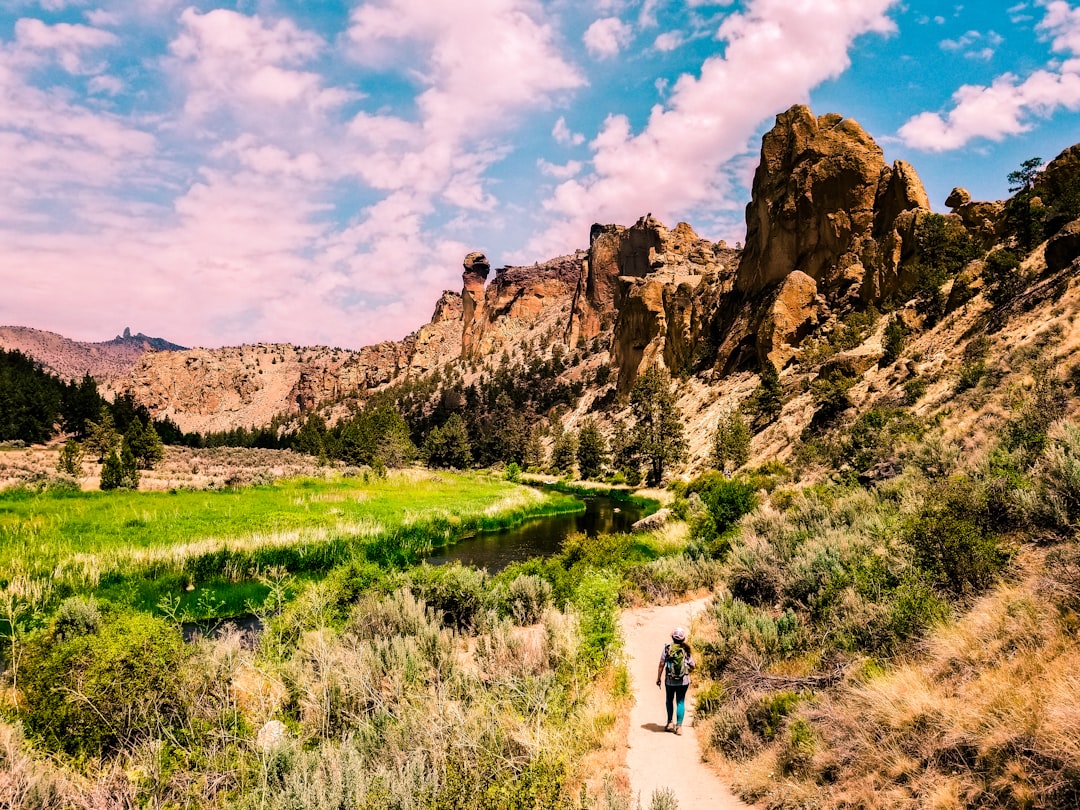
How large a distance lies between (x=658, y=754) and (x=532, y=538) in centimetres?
2263

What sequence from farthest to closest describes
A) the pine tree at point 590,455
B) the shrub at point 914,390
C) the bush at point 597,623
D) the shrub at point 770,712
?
the pine tree at point 590,455, the shrub at point 914,390, the bush at point 597,623, the shrub at point 770,712

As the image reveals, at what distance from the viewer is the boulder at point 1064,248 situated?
27172 millimetres

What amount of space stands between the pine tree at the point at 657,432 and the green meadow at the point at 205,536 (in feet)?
73.4

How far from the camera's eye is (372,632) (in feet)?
35.0

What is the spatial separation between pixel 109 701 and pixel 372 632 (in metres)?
4.58

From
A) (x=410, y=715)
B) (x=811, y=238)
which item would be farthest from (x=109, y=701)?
(x=811, y=238)

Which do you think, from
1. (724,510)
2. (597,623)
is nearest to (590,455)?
(724,510)

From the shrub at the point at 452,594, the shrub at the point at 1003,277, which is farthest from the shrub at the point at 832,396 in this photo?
the shrub at the point at 452,594

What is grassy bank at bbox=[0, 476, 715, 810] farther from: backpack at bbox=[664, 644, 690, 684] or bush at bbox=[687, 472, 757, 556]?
bush at bbox=[687, 472, 757, 556]

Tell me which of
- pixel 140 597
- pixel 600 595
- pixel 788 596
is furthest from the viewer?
pixel 140 597

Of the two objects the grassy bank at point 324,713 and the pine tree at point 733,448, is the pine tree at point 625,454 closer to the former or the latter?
the pine tree at point 733,448

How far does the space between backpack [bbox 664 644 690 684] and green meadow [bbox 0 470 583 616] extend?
11.7 meters

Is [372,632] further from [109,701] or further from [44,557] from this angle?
[44,557]

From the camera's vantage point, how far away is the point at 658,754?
7.59m
